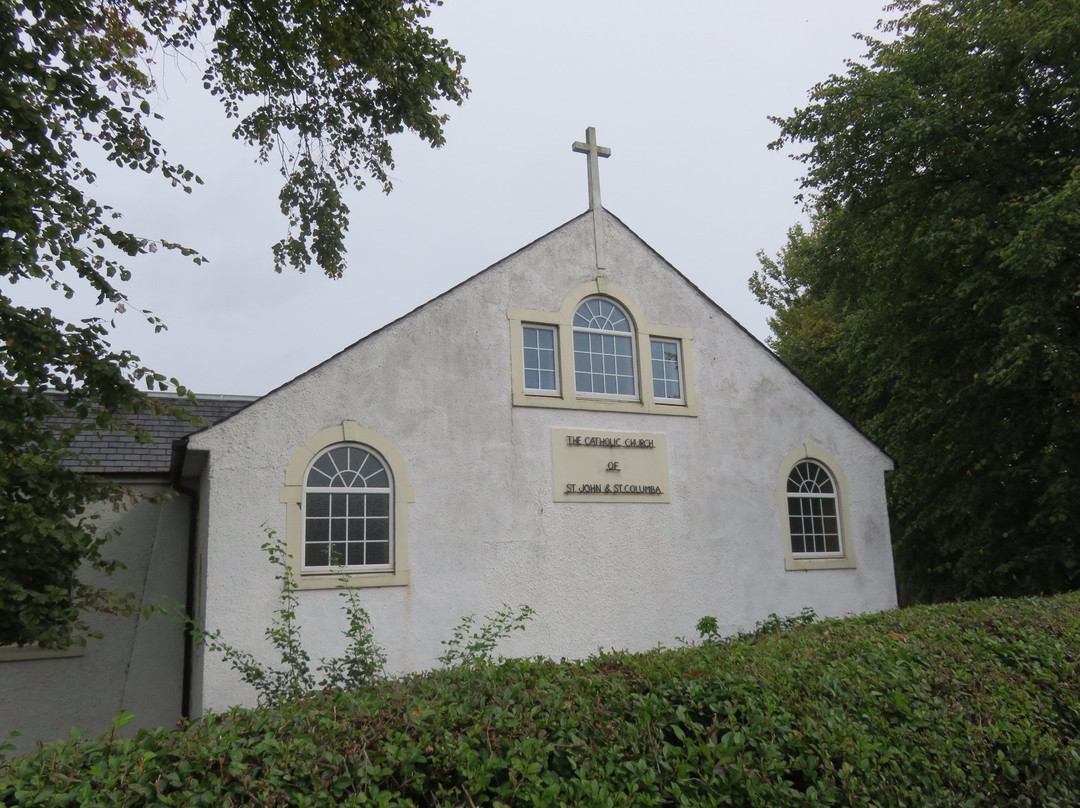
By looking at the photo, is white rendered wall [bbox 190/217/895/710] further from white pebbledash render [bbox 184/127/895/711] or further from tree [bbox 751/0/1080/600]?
tree [bbox 751/0/1080/600]

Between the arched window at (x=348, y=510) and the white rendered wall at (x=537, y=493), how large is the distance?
1.04ft

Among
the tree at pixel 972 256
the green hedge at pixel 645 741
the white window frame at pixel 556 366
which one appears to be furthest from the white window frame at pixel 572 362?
the green hedge at pixel 645 741

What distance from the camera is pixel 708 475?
466 inches

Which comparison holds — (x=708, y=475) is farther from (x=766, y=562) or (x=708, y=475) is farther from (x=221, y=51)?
(x=221, y=51)

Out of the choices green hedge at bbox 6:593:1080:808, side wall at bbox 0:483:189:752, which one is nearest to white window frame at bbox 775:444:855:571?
green hedge at bbox 6:593:1080:808

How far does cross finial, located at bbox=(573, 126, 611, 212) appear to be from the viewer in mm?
12117

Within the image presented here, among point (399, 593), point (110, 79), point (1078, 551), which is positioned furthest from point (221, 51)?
point (1078, 551)

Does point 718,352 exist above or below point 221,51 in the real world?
below

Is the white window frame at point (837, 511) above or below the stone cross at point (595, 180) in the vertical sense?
below

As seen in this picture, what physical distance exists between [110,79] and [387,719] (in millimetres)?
6659

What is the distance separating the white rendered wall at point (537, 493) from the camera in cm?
934

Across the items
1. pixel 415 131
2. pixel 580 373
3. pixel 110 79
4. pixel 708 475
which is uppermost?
pixel 415 131

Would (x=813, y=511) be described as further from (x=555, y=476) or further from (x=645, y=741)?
(x=645, y=741)

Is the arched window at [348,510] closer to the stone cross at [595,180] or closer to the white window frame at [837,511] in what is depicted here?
the stone cross at [595,180]
